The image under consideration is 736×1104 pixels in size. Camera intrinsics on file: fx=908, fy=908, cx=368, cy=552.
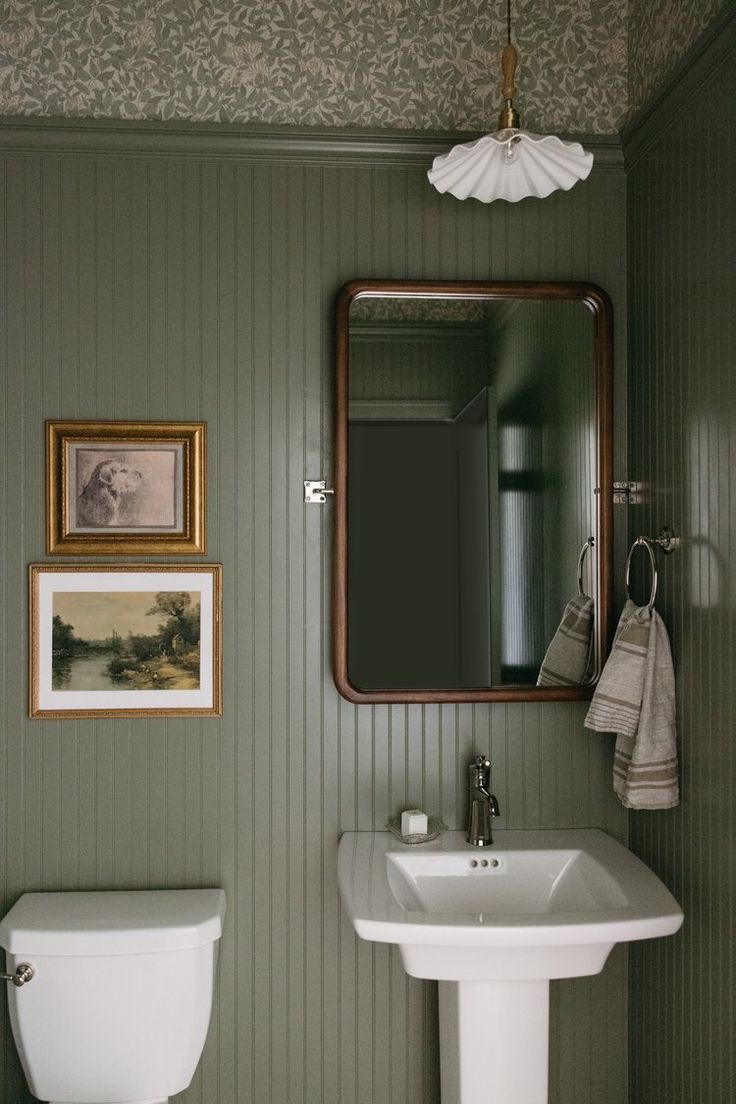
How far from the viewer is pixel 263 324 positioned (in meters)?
1.98

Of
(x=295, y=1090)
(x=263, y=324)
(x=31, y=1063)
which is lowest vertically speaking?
(x=295, y=1090)

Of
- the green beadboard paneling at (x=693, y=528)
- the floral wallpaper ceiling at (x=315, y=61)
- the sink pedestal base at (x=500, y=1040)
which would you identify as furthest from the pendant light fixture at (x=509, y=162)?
the sink pedestal base at (x=500, y=1040)

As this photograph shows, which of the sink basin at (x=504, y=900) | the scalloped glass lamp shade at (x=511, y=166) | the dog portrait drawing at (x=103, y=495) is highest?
the scalloped glass lamp shade at (x=511, y=166)

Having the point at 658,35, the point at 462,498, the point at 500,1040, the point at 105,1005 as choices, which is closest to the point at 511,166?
the point at 658,35

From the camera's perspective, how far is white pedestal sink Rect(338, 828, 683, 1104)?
1552 mm

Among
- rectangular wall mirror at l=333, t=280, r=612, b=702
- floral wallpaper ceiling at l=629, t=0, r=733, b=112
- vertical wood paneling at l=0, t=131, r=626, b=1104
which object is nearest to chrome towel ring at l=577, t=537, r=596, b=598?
rectangular wall mirror at l=333, t=280, r=612, b=702

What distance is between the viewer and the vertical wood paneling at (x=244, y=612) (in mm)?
1945

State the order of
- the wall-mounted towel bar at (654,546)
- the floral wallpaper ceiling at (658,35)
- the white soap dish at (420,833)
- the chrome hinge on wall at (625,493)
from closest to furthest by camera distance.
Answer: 1. the floral wallpaper ceiling at (658,35)
2. the wall-mounted towel bar at (654,546)
3. the white soap dish at (420,833)
4. the chrome hinge on wall at (625,493)

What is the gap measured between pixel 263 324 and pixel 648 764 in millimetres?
1212

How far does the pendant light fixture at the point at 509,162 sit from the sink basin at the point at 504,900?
1.33 meters

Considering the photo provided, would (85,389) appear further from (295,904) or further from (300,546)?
(295,904)

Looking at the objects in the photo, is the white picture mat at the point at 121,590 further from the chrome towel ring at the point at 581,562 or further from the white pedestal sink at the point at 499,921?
the chrome towel ring at the point at 581,562

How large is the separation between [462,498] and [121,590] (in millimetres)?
761

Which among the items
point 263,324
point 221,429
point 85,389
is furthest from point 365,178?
point 85,389
